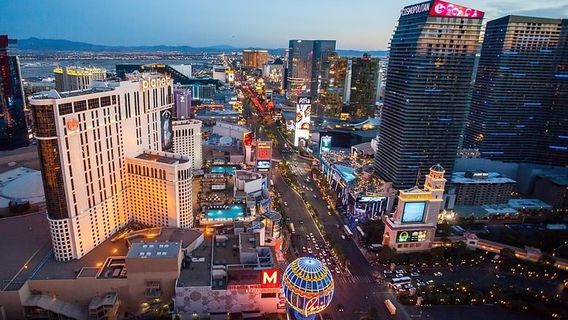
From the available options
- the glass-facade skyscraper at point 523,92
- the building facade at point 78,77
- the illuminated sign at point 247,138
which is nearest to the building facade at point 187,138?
the illuminated sign at point 247,138

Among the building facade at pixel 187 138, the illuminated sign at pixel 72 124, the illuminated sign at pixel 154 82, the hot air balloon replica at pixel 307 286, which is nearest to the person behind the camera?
the hot air balloon replica at pixel 307 286

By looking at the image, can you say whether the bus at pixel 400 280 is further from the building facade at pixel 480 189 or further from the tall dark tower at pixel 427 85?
the building facade at pixel 480 189

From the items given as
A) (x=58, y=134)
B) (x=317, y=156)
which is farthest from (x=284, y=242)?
(x=317, y=156)

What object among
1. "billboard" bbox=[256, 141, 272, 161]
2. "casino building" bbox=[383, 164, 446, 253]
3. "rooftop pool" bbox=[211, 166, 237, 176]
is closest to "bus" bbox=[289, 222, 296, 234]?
"casino building" bbox=[383, 164, 446, 253]

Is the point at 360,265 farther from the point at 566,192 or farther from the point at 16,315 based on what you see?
the point at 566,192

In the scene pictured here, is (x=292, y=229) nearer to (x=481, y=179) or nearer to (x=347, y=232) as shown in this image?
(x=347, y=232)
